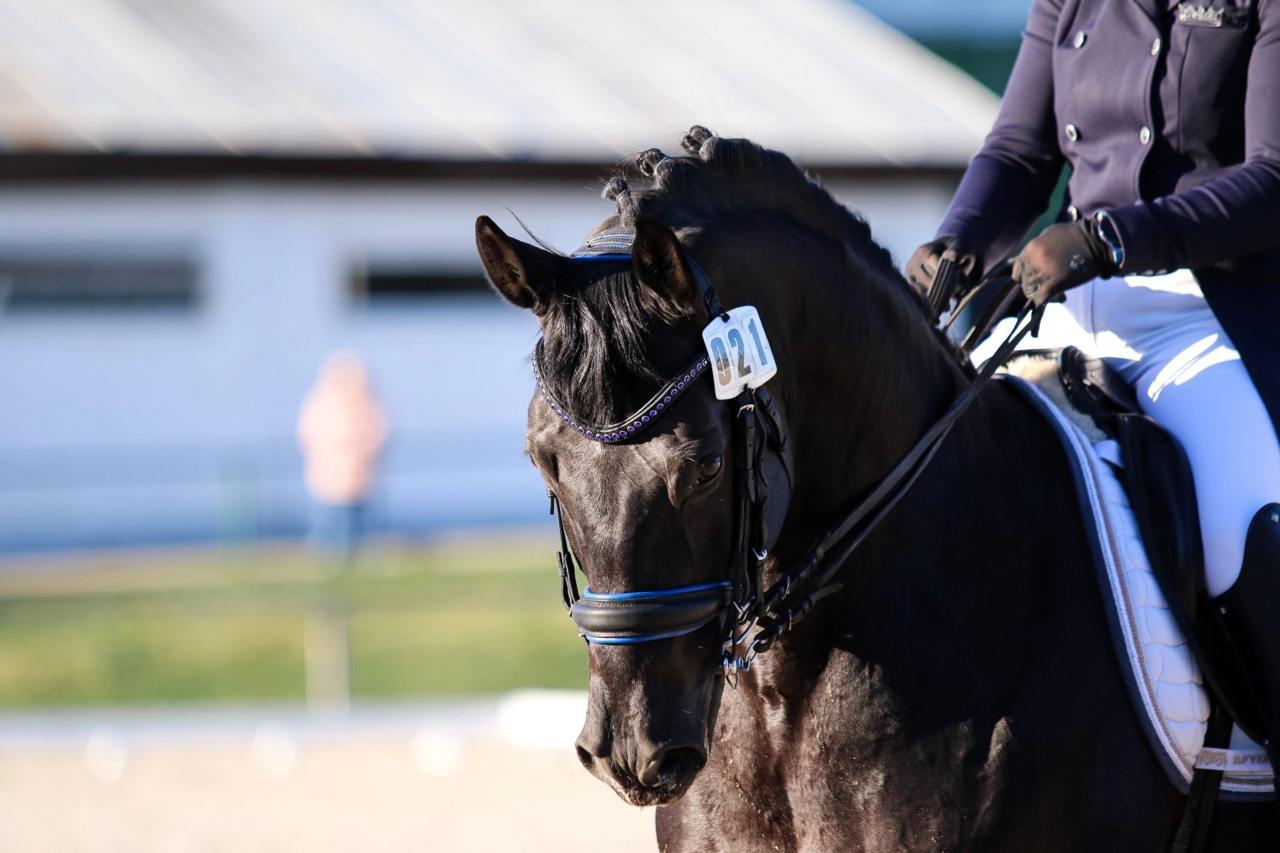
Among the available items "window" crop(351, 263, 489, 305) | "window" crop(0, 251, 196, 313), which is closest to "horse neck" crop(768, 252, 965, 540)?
"window" crop(351, 263, 489, 305)

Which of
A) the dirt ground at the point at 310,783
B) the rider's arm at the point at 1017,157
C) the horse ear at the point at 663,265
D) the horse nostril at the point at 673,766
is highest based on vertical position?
the rider's arm at the point at 1017,157

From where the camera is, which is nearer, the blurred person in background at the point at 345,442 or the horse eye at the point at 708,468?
the horse eye at the point at 708,468

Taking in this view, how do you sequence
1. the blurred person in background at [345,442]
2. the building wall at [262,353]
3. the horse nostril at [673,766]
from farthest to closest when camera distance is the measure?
the building wall at [262,353], the blurred person in background at [345,442], the horse nostril at [673,766]

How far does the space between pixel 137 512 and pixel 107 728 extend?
735 cm

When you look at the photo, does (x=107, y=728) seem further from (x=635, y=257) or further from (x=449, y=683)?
(x=635, y=257)

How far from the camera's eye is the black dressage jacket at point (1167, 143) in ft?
8.88

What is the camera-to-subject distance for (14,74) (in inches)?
646

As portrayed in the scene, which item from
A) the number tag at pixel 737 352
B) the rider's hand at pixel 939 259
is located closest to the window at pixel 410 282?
the rider's hand at pixel 939 259

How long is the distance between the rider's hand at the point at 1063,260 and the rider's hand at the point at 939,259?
357mm

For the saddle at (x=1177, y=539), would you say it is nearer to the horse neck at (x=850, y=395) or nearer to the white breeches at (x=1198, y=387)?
the white breeches at (x=1198, y=387)

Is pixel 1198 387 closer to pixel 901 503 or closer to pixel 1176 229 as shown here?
pixel 1176 229

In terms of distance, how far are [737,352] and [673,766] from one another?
60 centimetres

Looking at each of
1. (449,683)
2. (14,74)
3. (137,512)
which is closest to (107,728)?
(449,683)

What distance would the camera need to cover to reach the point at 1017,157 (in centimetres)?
333
